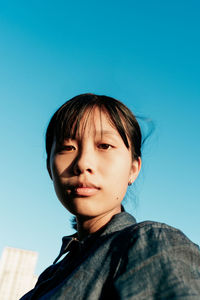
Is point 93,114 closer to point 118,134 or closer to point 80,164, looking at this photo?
point 118,134

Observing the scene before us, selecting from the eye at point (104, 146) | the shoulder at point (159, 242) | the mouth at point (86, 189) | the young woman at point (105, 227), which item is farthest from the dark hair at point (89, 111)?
the shoulder at point (159, 242)

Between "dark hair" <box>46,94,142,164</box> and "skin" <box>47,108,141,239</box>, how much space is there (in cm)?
4

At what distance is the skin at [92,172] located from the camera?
102 cm

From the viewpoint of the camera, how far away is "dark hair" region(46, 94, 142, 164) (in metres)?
1.20

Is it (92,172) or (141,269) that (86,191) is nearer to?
(92,172)

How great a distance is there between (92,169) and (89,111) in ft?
0.97

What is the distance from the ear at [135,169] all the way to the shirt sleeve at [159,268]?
62 cm

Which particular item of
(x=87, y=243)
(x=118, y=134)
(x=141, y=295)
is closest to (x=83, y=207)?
(x=87, y=243)

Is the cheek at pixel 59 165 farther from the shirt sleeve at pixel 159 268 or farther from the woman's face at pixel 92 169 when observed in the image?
the shirt sleeve at pixel 159 268

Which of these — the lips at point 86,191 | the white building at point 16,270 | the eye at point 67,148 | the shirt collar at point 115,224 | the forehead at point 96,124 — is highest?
the forehead at point 96,124

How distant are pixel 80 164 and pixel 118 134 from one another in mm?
236

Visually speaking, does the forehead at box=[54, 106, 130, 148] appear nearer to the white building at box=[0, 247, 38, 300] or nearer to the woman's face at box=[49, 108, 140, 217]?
the woman's face at box=[49, 108, 140, 217]

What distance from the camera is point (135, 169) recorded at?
1.39 metres

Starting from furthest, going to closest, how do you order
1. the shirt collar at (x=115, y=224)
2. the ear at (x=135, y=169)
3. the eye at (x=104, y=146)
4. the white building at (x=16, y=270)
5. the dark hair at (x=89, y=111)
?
the white building at (x=16, y=270)
the ear at (x=135, y=169)
the dark hair at (x=89, y=111)
the eye at (x=104, y=146)
the shirt collar at (x=115, y=224)
